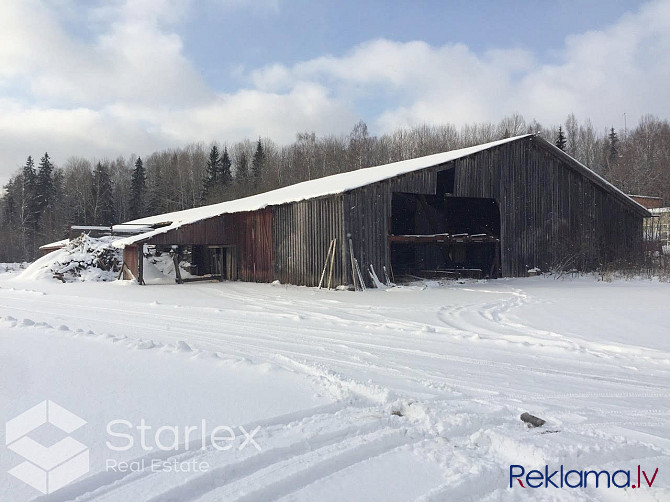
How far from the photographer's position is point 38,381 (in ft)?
14.4

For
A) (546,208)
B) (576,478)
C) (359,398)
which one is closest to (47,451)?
(359,398)

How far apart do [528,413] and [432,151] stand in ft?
158

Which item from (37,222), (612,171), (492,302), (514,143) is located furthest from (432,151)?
(37,222)

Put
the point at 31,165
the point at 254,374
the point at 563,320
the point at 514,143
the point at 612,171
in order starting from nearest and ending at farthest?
the point at 254,374 < the point at 563,320 < the point at 514,143 < the point at 612,171 < the point at 31,165

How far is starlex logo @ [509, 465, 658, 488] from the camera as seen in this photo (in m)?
2.69

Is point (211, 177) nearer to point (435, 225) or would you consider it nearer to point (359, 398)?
point (435, 225)

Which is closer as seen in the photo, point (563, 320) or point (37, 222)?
point (563, 320)

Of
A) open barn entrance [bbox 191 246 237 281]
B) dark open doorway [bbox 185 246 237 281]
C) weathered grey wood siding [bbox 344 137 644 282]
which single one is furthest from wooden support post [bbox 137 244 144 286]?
weathered grey wood siding [bbox 344 137 644 282]

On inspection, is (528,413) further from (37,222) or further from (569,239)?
(37,222)

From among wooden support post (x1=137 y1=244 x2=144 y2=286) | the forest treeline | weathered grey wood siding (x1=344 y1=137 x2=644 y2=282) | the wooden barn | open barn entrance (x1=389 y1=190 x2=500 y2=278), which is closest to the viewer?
the wooden barn

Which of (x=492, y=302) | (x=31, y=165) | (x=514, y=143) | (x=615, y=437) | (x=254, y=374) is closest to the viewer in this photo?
(x=615, y=437)

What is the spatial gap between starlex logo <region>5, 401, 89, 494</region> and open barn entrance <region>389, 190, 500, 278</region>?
57.5 feet

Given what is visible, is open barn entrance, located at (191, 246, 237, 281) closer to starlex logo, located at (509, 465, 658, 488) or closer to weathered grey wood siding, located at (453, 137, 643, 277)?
weathered grey wood siding, located at (453, 137, 643, 277)

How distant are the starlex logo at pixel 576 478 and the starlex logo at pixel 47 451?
260cm
